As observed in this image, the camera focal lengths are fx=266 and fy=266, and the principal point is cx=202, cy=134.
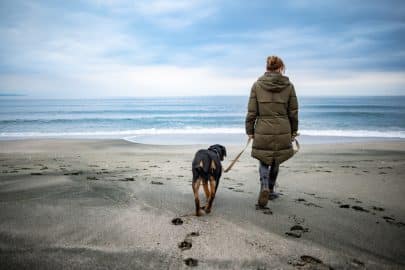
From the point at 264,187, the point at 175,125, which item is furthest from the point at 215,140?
the point at 264,187

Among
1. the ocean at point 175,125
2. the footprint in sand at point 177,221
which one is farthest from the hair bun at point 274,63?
the ocean at point 175,125

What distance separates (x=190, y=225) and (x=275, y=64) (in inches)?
96.8

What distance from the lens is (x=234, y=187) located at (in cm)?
525

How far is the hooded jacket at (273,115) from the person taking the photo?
376 centimetres

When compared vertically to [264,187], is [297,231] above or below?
below

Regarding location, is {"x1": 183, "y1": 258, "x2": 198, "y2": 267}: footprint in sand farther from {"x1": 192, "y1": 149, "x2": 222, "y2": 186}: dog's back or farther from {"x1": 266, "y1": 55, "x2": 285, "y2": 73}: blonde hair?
{"x1": 266, "y1": 55, "x2": 285, "y2": 73}: blonde hair

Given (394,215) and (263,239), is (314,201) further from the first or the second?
(263,239)

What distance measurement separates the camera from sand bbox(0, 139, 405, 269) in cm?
244

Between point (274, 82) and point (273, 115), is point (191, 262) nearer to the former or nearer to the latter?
point (273, 115)

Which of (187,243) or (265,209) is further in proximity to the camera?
(265,209)

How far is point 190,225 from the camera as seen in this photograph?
318cm

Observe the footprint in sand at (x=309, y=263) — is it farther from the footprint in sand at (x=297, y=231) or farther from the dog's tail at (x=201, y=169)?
the dog's tail at (x=201, y=169)

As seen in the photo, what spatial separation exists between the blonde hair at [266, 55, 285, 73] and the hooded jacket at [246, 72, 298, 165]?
8 centimetres

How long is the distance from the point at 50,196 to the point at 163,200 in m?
1.70
